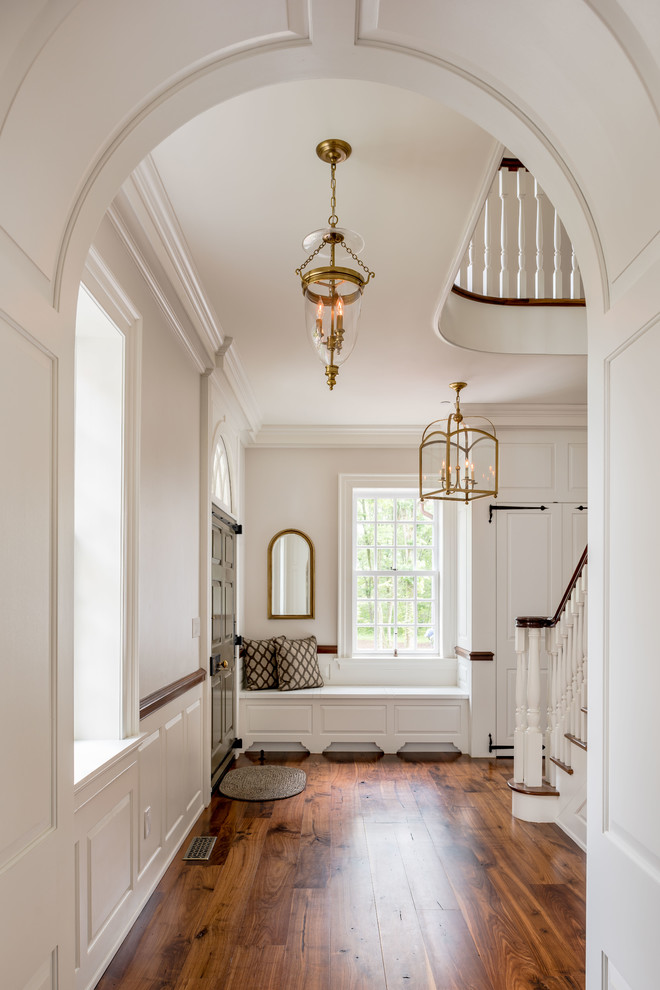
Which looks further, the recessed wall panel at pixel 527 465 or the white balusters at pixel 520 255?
the recessed wall panel at pixel 527 465

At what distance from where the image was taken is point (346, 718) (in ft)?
21.0

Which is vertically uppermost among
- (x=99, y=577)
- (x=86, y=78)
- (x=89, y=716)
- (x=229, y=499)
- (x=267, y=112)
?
(x=267, y=112)

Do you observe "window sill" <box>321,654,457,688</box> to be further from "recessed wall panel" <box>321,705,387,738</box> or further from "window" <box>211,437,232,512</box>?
"window" <box>211,437,232,512</box>

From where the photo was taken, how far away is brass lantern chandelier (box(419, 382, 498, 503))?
16.9ft

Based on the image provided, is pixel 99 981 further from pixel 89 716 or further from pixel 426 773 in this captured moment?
pixel 426 773

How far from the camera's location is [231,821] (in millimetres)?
4492

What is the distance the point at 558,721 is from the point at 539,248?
2.81m

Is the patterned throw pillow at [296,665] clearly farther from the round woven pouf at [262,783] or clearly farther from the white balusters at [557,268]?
the white balusters at [557,268]

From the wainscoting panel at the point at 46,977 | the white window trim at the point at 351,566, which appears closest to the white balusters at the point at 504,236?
the white window trim at the point at 351,566

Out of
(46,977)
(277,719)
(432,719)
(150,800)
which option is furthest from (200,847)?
(432,719)

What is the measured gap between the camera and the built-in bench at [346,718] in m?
6.38

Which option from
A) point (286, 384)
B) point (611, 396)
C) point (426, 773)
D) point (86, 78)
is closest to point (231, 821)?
point (426, 773)

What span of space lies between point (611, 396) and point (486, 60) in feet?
2.49

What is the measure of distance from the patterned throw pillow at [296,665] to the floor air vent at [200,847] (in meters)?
2.37
